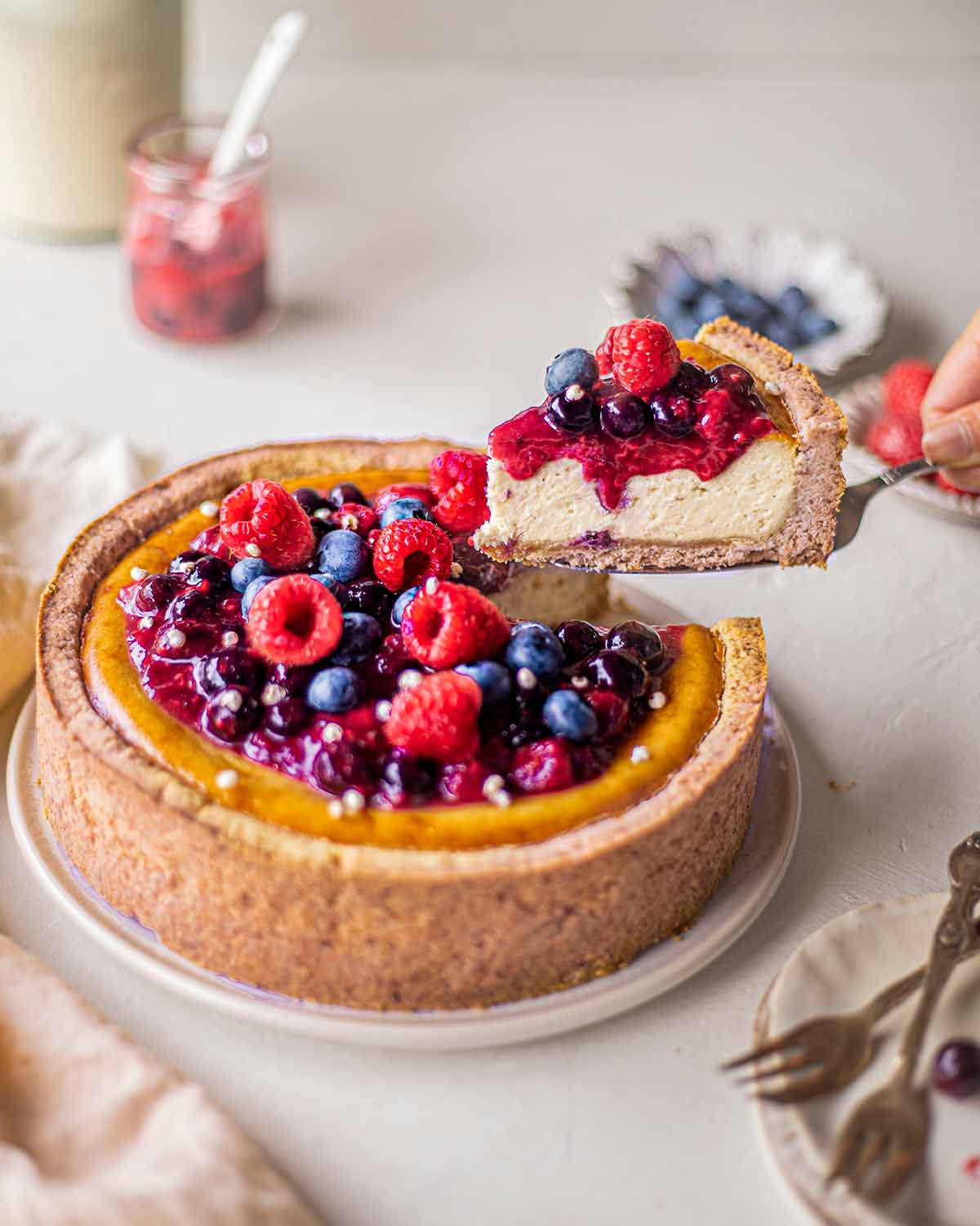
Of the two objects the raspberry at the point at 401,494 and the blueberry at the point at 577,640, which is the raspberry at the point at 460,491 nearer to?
the raspberry at the point at 401,494

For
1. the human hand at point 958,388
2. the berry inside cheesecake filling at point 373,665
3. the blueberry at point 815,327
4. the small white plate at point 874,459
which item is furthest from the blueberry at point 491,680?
the blueberry at point 815,327

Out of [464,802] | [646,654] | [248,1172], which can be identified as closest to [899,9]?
[646,654]

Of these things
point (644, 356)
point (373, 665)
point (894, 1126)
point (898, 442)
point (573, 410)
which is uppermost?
point (644, 356)

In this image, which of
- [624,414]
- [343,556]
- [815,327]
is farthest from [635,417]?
[815,327]

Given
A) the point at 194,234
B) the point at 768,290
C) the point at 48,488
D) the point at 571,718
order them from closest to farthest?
the point at 571,718 < the point at 48,488 < the point at 194,234 < the point at 768,290

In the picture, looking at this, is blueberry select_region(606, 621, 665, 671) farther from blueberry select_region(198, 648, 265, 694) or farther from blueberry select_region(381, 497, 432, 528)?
blueberry select_region(198, 648, 265, 694)

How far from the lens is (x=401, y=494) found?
2.59m

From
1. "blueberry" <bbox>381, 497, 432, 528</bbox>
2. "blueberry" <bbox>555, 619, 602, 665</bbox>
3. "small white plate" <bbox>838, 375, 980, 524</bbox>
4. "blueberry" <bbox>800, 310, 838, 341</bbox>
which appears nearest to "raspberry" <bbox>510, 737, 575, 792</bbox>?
"blueberry" <bbox>555, 619, 602, 665</bbox>

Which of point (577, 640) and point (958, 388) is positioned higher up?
point (958, 388)

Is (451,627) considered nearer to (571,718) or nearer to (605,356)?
(571,718)

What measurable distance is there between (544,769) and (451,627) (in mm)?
279

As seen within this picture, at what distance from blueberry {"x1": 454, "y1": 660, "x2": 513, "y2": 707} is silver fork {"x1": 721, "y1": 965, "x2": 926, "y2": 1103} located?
645 millimetres

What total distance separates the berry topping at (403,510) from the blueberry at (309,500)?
15 centimetres

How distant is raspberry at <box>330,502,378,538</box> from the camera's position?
2475mm
